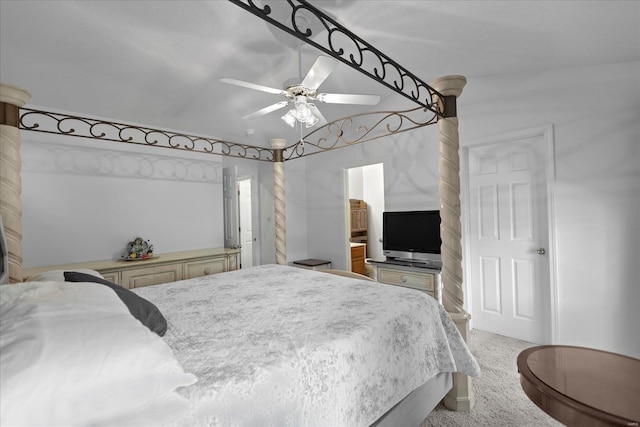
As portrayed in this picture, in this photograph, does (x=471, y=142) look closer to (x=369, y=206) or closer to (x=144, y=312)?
(x=369, y=206)

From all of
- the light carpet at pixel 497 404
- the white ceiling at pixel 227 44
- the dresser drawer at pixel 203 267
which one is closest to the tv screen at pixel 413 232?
the light carpet at pixel 497 404

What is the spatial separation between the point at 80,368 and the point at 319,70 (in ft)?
6.14

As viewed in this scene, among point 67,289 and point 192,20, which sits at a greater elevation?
point 192,20

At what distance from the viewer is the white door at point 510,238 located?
A: 299 centimetres

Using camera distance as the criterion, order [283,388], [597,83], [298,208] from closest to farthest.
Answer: [283,388], [597,83], [298,208]

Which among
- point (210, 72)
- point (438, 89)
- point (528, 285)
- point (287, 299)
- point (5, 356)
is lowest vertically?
point (528, 285)

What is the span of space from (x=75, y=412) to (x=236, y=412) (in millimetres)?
407

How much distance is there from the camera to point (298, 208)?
5297mm

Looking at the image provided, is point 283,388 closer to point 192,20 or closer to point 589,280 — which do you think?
point 192,20

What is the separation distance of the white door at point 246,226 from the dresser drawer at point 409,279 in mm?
2720

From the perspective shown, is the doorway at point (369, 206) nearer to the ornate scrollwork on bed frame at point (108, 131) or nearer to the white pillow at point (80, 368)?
the ornate scrollwork on bed frame at point (108, 131)

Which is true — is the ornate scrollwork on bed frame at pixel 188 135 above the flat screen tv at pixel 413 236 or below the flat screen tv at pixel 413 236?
above

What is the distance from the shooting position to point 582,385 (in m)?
1.25

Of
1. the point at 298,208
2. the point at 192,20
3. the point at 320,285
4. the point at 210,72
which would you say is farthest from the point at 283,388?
the point at 298,208
